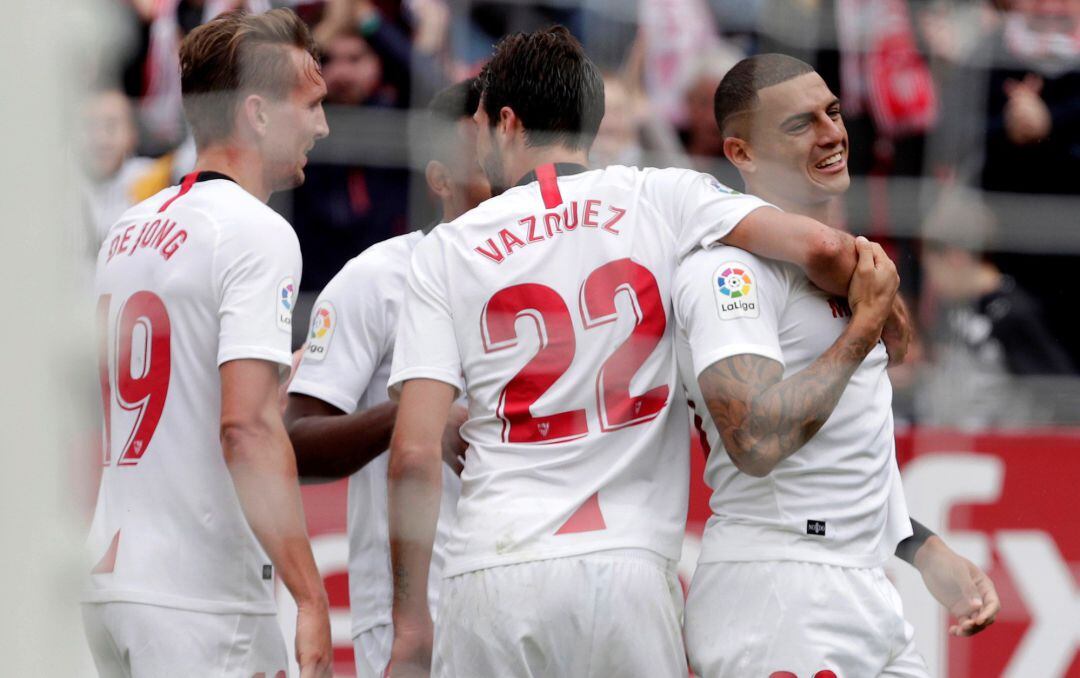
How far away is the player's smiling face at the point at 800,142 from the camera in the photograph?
2666 mm

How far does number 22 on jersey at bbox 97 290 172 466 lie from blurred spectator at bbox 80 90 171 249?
1093 millimetres

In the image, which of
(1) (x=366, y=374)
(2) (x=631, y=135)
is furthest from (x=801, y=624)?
(2) (x=631, y=135)

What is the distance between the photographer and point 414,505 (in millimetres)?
2541

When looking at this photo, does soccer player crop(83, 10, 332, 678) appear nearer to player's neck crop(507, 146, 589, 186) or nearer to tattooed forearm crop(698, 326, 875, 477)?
player's neck crop(507, 146, 589, 186)

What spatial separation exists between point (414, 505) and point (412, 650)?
255 millimetres

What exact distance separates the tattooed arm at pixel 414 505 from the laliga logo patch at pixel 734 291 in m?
0.50

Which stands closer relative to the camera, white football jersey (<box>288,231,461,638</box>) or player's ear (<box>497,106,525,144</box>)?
player's ear (<box>497,106,525,144</box>)

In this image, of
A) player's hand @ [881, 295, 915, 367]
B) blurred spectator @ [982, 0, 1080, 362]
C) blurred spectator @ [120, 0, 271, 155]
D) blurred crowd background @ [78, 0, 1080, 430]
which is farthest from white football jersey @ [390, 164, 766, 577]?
blurred spectator @ [982, 0, 1080, 362]

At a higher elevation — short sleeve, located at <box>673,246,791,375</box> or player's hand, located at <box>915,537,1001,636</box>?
short sleeve, located at <box>673,246,791,375</box>

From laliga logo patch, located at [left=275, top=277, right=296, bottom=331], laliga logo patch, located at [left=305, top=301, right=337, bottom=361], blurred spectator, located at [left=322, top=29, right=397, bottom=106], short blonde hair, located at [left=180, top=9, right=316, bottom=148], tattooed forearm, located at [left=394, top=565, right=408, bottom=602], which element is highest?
short blonde hair, located at [left=180, top=9, right=316, bottom=148]

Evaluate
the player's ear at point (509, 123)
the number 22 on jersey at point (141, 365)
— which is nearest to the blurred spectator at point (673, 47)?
A: the player's ear at point (509, 123)

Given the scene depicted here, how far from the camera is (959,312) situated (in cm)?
442

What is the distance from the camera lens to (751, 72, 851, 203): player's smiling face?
2666 millimetres

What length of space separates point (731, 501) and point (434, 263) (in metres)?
0.65
